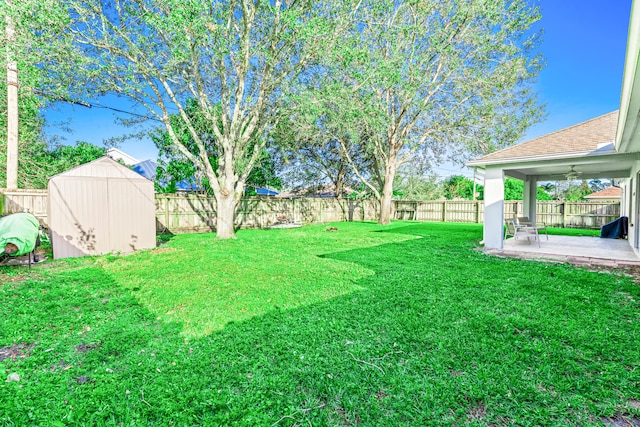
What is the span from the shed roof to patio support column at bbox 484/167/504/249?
9.59 meters

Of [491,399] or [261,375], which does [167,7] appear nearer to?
[261,375]

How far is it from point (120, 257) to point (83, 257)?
33.3 inches

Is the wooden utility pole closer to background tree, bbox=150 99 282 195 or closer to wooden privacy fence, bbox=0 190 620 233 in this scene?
wooden privacy fence, bbox=0 190 620 233

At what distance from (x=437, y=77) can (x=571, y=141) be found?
8.29m

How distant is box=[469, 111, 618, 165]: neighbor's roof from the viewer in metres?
7.20

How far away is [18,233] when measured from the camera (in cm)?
545

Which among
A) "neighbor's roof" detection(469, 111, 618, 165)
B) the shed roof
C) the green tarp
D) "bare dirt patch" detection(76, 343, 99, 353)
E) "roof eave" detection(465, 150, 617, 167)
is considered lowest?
"bare dirt patch" detection(76, 343, 99, 353)

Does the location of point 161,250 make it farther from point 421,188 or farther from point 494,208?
point 421,188

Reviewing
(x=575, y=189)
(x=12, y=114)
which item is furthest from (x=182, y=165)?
(x=575, y=189)

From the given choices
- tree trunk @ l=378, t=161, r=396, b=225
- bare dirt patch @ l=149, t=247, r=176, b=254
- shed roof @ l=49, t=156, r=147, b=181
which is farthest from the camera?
tree trunk @ l=378, t=161, r=396, b=225

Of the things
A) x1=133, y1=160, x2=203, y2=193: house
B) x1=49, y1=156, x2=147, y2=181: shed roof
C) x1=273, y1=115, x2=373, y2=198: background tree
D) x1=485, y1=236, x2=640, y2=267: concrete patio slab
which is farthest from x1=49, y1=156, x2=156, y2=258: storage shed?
x1=273, y1=115, x2=373, y2=198: background tree

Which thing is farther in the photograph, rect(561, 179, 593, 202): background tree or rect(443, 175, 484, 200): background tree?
rect(561, 179, 593, 202): background tree

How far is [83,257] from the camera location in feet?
23.4

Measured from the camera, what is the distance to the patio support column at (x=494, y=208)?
8156mm
